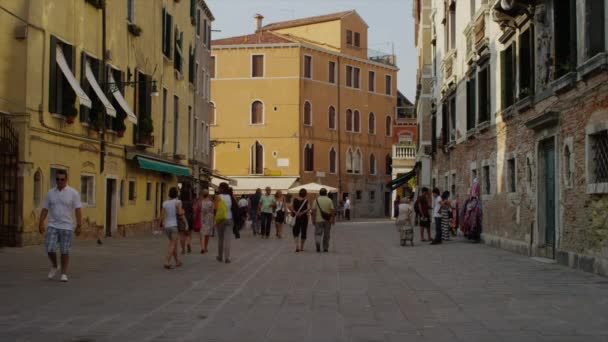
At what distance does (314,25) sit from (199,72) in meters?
26.8

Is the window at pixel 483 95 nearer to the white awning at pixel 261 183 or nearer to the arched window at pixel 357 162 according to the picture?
the white awning at pixel 261 183

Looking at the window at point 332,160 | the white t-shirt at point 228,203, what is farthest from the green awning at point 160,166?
the window at point 332,160

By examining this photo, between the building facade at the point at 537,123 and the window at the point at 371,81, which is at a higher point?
the window at the point at 371,81

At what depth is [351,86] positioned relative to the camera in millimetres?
66375

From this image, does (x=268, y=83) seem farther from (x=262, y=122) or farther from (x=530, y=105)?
(x=530, y=105)

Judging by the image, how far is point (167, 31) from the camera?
33.2 metres

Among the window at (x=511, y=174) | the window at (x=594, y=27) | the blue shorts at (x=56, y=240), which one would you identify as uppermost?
the window at (x=594, y=27)

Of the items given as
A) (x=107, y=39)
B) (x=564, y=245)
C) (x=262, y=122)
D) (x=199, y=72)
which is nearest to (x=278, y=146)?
(x=262, y=122)

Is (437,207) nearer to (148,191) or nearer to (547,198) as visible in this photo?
(547,198)

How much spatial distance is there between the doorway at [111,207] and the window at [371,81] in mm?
42843

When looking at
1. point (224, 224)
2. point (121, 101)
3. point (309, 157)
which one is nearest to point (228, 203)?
point (224, 224)

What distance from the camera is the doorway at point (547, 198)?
17541 millimetres

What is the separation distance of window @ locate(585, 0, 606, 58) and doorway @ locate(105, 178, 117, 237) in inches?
671

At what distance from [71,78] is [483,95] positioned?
11572 mm
